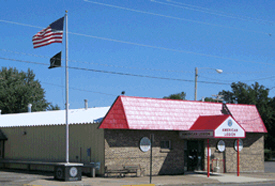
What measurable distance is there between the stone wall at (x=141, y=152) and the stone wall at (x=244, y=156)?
134 inches

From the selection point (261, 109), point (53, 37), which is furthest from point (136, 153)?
point (261, 109)

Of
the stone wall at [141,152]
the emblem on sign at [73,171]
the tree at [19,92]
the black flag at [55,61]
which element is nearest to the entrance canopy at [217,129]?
the stone wall at [141,152]

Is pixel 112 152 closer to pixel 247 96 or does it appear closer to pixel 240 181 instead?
pixel 240 181

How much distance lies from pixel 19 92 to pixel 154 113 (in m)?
41.4

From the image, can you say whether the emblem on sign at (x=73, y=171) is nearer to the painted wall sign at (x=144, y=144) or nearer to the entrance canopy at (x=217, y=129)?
the painted wall sign at (x=144, y=144)

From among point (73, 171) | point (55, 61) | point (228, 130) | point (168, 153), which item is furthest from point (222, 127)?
point (55, 61)

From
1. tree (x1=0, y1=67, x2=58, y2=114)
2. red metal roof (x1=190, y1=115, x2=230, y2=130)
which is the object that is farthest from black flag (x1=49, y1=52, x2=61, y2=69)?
tree (x1=0, y1=67, x2=58, y2=114)

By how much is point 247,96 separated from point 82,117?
41.5m

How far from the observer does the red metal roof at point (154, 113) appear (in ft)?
85.9

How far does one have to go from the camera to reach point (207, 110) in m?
31.3

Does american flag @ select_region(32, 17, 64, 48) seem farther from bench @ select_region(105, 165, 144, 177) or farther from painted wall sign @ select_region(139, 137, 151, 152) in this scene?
painted wall sign @ select_region(139, 137, 151, 152)

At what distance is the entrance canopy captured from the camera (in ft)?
88.1

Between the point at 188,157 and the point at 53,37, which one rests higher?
the point at 53,37

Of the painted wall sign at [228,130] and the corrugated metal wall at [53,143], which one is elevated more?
the painted wall sign at [228,130]
